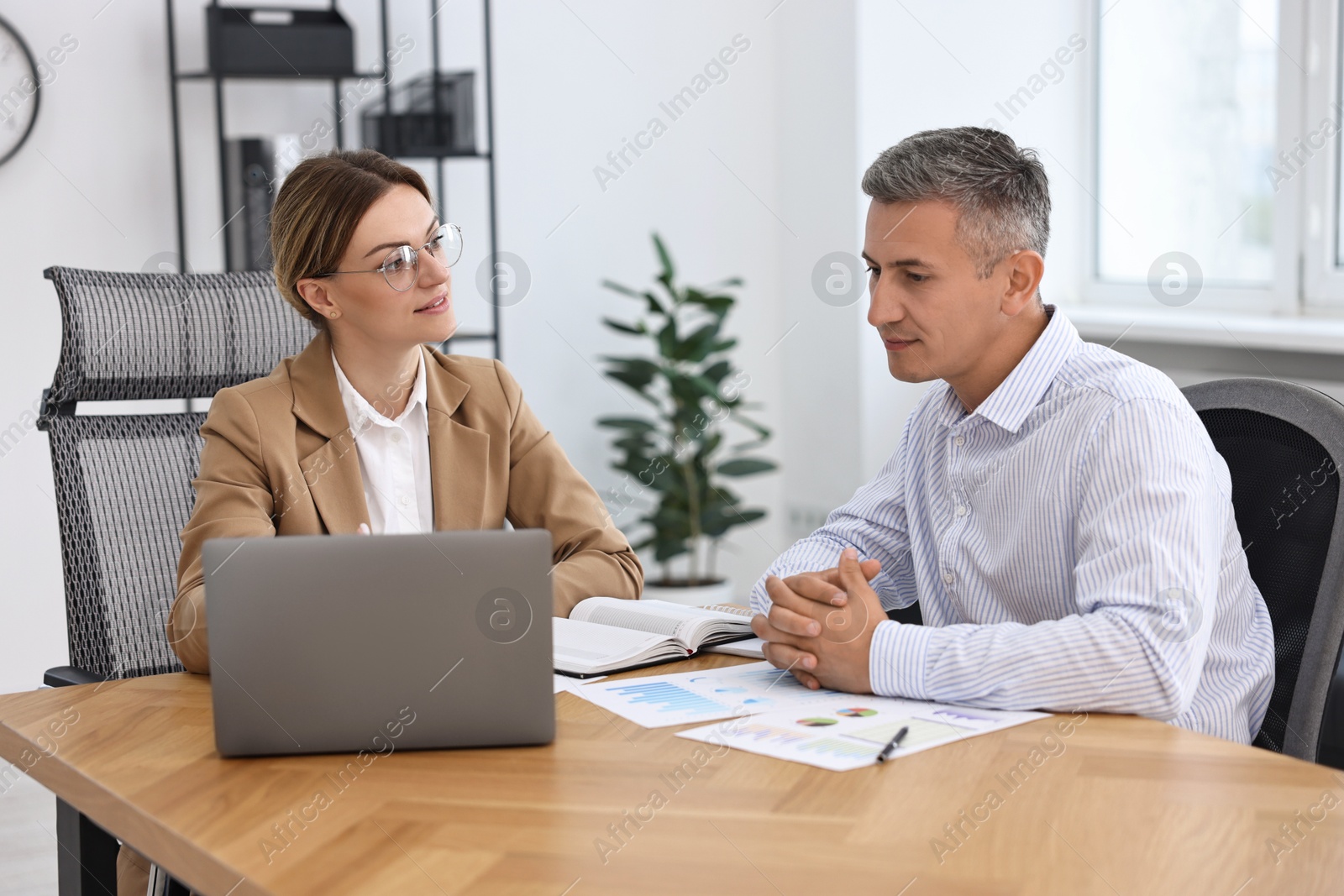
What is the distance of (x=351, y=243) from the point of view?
1.84 meters

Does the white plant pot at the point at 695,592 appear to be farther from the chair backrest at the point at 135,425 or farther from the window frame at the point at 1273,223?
the chair backrest at the point at 135,425

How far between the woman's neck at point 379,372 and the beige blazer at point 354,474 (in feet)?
0.11

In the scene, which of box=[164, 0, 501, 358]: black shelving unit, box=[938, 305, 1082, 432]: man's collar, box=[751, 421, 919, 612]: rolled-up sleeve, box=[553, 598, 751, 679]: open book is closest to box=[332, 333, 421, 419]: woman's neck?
box=[553, 598, 751, 679]: open book

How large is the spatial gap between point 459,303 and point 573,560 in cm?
213

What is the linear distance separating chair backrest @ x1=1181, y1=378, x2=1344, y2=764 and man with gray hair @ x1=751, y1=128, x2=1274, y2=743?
3 cm

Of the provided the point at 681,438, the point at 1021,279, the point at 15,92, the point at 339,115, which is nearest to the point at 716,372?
the point at 681,438

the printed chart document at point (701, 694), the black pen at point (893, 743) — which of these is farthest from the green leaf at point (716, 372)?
the black pen at point (893, 743)

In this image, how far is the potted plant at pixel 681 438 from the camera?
3709 mm

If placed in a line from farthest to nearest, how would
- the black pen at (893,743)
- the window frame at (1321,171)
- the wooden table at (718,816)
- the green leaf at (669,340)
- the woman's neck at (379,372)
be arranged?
the green leaf at (669,340) → the window frame at (1321,171) → the woman's neck at (379,372) → the black pen at (893,743) → the wooden table at (718,816)

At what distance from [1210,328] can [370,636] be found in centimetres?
273

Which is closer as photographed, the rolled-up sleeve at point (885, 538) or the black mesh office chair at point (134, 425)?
the rolled-up sleeve at point (885, 538)

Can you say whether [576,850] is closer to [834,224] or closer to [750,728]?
[750,728]

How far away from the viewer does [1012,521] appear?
148 centimetres

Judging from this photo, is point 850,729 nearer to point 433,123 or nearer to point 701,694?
point 701,694
